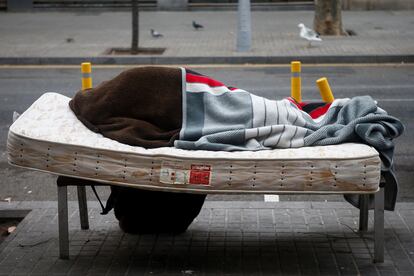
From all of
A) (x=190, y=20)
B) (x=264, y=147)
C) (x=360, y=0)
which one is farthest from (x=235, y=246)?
(x=360, y=0)

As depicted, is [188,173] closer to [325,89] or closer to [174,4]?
[325,89]

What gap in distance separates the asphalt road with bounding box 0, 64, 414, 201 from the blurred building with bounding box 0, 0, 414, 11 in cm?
821

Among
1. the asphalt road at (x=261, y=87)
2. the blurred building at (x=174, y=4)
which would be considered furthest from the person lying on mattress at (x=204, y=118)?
the blurred building at (x=174, y=4)

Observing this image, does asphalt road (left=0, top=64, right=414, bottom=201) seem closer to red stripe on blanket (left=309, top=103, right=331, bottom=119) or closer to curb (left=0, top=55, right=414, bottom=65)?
curb (left=0, top=55, right=414, bottom=65)

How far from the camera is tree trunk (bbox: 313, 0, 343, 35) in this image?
1802cm

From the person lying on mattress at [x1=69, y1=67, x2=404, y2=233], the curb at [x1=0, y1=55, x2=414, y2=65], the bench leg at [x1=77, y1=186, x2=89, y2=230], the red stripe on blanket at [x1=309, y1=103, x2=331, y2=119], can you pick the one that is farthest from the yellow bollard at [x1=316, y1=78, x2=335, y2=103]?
the curb at [x1=0, y1=55, x2=414, y2=65]

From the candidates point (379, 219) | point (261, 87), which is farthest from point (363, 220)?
point (261, 87)

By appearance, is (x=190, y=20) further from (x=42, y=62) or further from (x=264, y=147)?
(x=264, y=147)

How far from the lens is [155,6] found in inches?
928

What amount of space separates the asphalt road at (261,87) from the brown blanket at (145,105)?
2.10m

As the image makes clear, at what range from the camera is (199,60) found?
1533cm

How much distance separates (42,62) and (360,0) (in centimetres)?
1035

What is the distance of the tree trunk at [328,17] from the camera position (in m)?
18.0

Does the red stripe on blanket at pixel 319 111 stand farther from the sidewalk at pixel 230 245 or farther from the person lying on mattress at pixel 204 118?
the sidewalk at pixel 230 245
